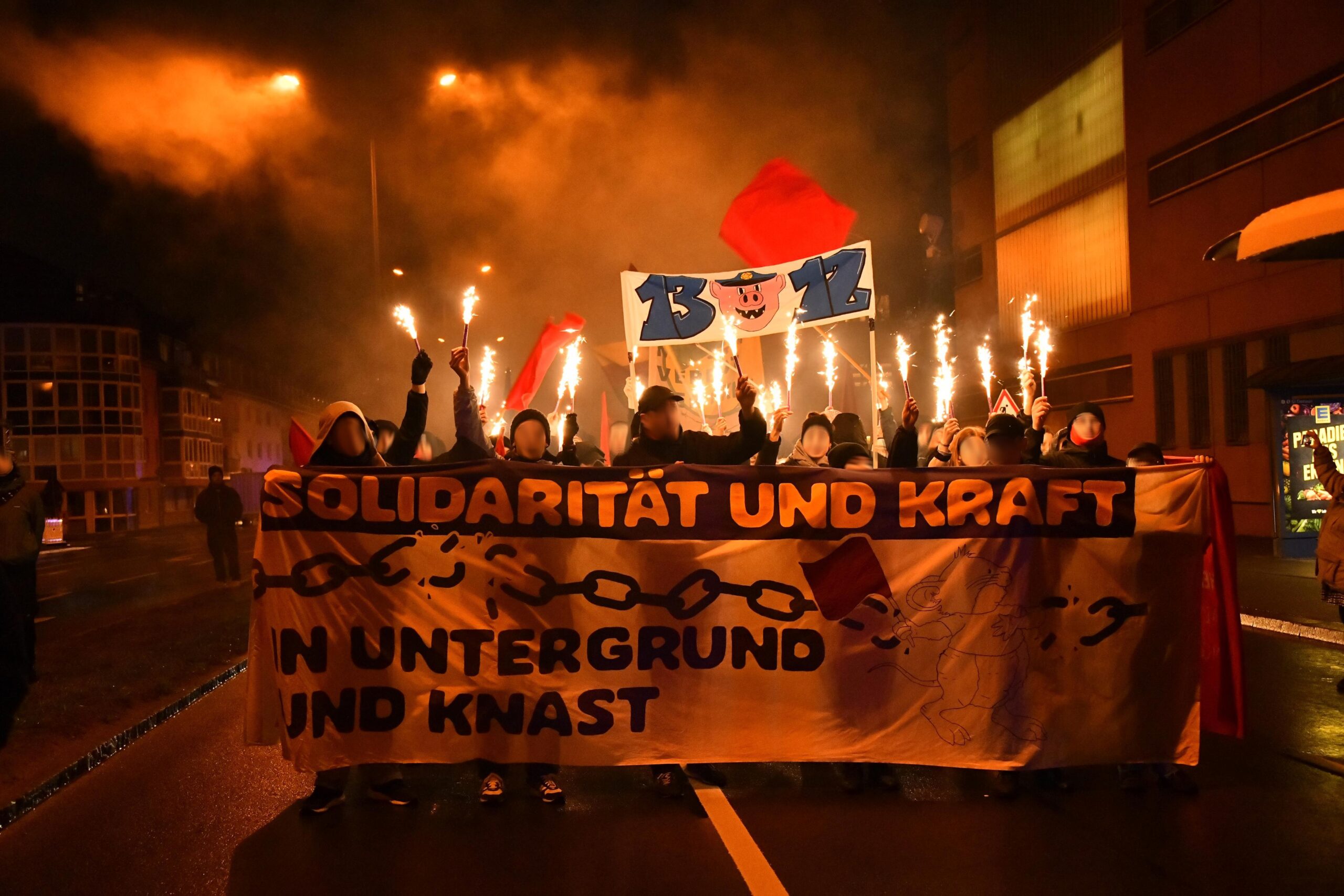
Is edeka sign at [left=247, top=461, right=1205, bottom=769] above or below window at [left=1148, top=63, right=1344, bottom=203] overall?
below

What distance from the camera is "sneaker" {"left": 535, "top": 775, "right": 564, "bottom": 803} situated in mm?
4492

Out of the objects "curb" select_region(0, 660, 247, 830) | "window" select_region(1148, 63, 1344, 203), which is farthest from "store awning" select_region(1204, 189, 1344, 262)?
"window" select_region(1148, 63, 1344, 203)

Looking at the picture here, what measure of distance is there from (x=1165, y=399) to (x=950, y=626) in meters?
19.4

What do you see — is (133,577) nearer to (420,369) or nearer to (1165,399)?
(420,369)

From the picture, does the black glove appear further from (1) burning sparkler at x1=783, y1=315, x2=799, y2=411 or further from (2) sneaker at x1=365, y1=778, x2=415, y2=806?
(1) burning sparkler at x1=783, y1=315, x2=799, y2=411

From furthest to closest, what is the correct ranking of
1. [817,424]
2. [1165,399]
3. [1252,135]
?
[1165,399], [1252,135], [817,424]

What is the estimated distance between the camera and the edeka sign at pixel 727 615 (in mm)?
4566

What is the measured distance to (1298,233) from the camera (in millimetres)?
6844

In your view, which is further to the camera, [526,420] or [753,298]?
[753,298]

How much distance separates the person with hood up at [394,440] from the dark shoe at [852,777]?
9.35 feet

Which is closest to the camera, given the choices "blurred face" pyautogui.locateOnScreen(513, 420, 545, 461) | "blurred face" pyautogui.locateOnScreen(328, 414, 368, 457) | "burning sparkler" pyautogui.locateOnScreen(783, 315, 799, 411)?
"blurred face" pyautogui.locateOnScreen(328, 414, 368, 457)

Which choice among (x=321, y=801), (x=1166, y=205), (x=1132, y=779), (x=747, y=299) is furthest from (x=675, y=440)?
(x=1166, y=205)

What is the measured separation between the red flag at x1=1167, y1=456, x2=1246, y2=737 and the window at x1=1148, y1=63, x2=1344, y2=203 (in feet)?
48.5

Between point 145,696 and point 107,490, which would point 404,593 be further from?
point 107,490
